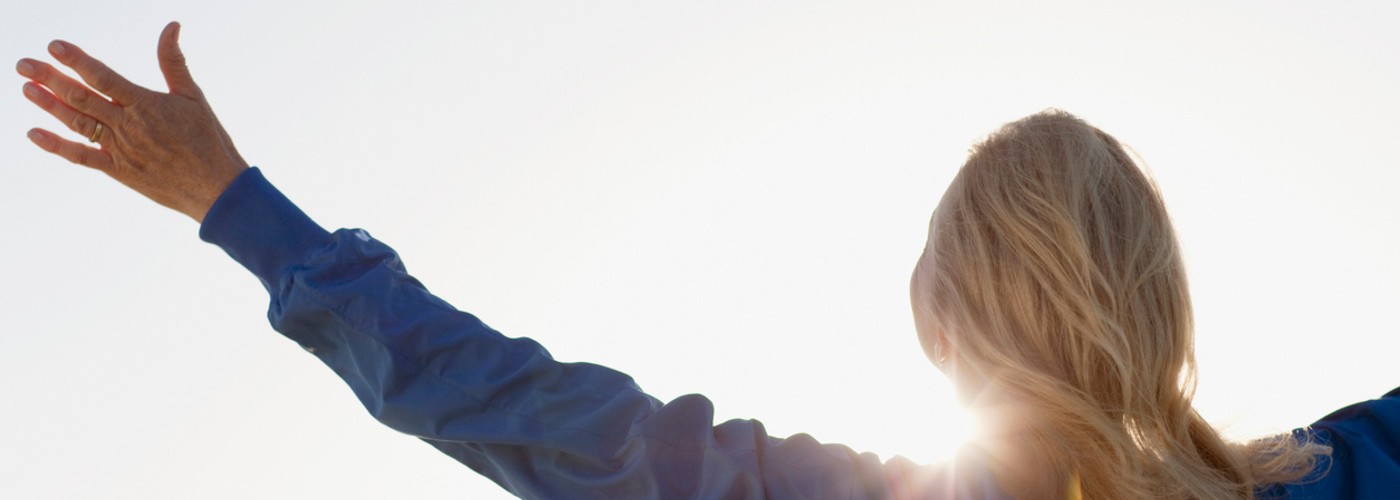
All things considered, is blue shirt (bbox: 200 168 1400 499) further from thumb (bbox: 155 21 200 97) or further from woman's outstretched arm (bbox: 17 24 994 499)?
thumb (bbox: 155 21 200 97)

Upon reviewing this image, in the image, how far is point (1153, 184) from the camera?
3.68m

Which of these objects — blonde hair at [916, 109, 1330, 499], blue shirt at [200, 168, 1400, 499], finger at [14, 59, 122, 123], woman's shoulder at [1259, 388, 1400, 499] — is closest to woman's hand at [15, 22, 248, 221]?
finger at [14, 59, 122, 123]

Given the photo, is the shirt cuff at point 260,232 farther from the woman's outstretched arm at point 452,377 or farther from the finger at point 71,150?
the finger at point 71,150

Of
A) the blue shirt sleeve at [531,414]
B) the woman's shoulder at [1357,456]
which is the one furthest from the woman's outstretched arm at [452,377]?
the woman's shoulder at [1357,456]

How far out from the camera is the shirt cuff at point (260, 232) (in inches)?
134

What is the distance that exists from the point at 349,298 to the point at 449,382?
0.96 ft

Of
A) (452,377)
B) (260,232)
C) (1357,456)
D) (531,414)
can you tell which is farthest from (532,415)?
(1357,456)

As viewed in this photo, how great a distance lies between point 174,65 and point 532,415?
1.25 metres

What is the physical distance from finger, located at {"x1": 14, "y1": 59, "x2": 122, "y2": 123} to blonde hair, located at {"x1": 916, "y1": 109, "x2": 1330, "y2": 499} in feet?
6.41

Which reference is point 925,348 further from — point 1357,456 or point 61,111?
point 61,111

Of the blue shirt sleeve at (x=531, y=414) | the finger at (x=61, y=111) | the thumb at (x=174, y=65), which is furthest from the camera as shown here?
the thumb at (x=174, y=65)

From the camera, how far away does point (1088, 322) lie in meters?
3.32

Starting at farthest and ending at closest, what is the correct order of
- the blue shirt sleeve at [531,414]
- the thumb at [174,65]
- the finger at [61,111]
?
the thumb at [174,65] → the finger at [61,111] → the blue shirt sleeve at [531,414]

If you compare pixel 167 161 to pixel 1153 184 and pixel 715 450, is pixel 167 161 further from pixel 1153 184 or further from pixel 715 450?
pixel 1153 184
